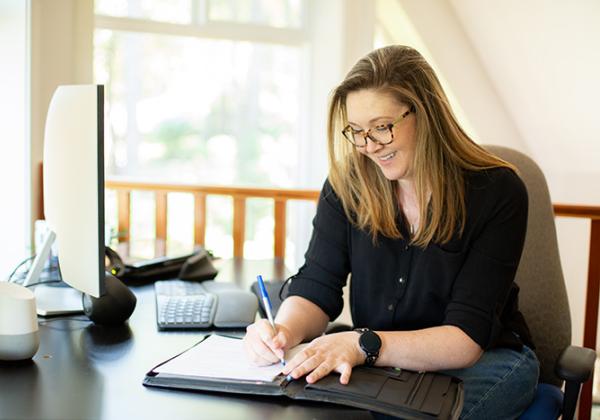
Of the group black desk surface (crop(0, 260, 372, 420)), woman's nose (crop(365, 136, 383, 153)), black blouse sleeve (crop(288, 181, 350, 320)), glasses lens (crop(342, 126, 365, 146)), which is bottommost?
black desk surface (crop(0, 260, 372, 420))

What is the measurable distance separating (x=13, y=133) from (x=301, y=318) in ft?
5.05

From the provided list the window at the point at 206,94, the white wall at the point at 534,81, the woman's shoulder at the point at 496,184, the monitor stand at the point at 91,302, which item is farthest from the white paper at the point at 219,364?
the white wall at the point at 534,81

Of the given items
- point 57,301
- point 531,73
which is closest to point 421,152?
point 57,301

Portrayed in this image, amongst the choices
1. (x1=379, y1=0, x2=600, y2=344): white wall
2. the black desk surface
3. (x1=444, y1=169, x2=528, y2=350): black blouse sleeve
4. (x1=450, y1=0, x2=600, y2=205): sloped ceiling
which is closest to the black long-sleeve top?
(x1=444, y1=169, x2=528, y2=350): black blouse sleeve

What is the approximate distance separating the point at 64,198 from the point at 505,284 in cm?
85

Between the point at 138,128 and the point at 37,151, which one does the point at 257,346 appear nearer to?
the point at 37,151

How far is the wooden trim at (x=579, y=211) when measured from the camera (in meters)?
2.46

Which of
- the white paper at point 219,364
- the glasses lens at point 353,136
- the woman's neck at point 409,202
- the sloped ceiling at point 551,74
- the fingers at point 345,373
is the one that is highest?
the sloped ceiling at point 551,74

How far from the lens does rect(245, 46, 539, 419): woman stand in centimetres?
133

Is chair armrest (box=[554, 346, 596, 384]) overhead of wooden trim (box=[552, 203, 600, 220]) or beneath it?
beneath

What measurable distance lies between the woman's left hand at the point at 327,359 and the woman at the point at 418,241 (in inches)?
1.3

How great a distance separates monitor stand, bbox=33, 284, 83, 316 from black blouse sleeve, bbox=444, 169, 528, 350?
0.76 m

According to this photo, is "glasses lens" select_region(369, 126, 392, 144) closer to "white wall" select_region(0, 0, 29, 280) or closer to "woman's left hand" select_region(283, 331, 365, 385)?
"woman's left hand" select_region(283, 331, 365, 385)

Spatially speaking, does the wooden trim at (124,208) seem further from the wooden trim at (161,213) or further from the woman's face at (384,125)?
the woman's face at (384,125)
